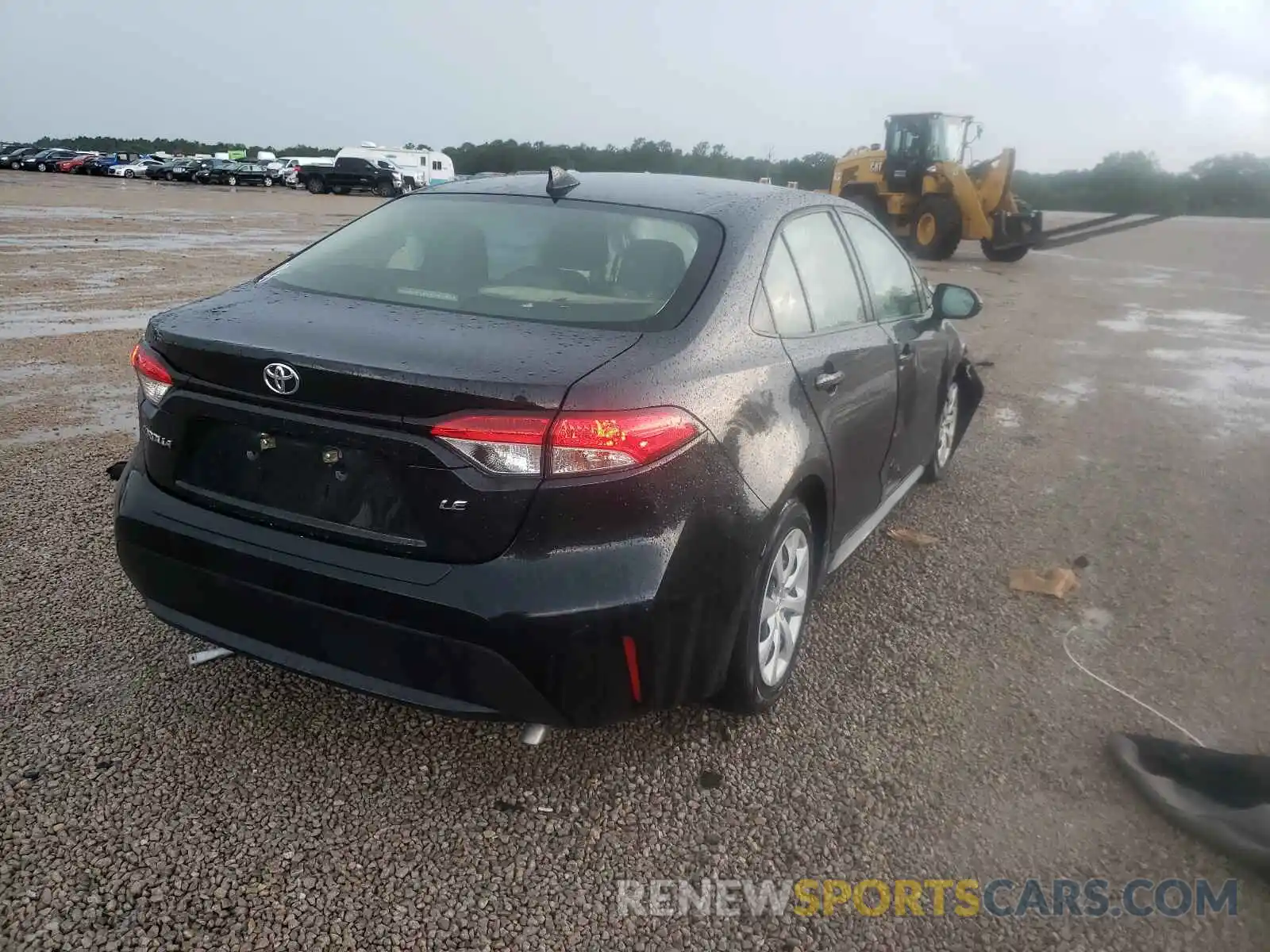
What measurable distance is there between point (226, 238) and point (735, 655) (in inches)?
707

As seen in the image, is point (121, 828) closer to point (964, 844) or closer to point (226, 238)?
point (964, 844)

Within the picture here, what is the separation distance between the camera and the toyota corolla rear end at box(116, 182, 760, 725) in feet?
7.29

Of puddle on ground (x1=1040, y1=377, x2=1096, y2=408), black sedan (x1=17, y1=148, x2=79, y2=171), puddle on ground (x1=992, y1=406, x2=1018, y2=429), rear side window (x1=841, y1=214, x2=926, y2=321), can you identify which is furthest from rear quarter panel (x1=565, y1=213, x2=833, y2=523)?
black sedan (x1=17, y1=148, x2=79, y2=171)

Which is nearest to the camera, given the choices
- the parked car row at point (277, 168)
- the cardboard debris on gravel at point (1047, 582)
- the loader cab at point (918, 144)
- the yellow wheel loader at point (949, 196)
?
the cardboard debris on gravel at point (1047, 582)

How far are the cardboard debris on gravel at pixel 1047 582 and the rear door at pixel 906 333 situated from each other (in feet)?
2.15

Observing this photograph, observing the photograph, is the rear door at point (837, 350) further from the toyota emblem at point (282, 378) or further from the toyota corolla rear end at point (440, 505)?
the toyota emblem at point (282, 378)

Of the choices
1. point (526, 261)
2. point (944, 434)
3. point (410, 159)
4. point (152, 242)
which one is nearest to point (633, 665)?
point (526, 261)

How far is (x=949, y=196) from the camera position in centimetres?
1989

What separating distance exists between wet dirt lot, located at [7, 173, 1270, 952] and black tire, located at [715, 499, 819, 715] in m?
0.14

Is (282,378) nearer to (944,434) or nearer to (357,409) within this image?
(357,409)

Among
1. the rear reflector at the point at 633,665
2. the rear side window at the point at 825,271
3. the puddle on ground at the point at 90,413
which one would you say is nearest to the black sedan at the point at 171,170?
the puddle on ground at the point at 90,413

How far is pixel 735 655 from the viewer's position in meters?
2.73

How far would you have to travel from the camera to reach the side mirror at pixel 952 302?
14.6ft

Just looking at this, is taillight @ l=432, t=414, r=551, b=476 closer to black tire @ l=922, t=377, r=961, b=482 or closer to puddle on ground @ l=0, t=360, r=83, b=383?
black tire @ l=922, t=377, r=961, b=482
